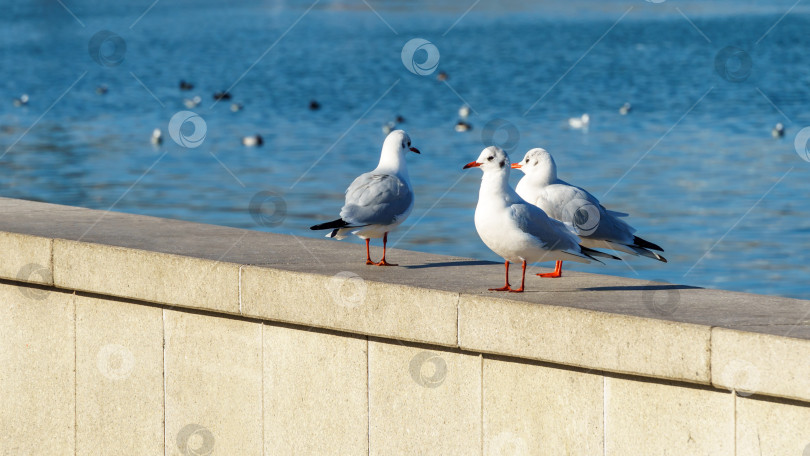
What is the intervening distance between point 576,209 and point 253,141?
20.9 metres

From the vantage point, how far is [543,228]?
20.5ft

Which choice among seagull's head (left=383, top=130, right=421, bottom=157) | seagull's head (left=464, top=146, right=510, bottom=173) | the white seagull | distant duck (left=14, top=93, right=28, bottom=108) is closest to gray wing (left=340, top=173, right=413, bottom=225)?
the white seagull

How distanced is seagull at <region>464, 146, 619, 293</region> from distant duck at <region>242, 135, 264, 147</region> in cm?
2092

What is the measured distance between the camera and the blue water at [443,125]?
17922mm

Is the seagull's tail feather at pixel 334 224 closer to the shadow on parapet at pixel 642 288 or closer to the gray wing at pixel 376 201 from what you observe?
the gray wing at pixel 376 201

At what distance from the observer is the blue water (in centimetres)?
1792

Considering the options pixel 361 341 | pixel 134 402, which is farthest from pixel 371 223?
pixel 134 402

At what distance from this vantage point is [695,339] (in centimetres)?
528

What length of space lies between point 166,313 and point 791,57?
145 ft

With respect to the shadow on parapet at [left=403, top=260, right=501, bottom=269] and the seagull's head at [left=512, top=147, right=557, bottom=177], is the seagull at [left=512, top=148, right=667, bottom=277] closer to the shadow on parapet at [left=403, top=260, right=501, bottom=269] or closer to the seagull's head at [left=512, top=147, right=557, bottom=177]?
the seagull's head at [left=512, top=147, right=557, bottom=177]

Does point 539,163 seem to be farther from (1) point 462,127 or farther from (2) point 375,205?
(1) point 462,127

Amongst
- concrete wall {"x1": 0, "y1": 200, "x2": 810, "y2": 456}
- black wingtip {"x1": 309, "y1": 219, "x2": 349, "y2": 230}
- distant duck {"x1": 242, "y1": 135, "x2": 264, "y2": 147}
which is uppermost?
distant duck {"x1": 242, "y1": 135, "x2": 264, "y2": 147}

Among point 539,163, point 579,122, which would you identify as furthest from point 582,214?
point 579,122

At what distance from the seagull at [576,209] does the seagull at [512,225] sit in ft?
1.31
